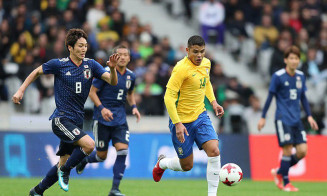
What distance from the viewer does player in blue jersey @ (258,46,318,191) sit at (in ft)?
44.5

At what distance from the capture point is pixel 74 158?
1065 centimetres

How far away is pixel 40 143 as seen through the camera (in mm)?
16609

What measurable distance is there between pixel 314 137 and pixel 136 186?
502cm

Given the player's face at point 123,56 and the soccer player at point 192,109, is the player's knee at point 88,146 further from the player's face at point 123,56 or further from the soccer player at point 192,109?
the player's face at point 123,56

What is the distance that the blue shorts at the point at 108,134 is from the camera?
1243cm

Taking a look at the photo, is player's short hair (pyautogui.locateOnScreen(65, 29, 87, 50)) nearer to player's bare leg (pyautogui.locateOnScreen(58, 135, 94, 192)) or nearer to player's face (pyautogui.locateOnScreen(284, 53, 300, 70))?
player's bare leg (pyautogui.locateOnScreen(58, 135, 94, 192))

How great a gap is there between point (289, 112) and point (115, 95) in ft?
11.1

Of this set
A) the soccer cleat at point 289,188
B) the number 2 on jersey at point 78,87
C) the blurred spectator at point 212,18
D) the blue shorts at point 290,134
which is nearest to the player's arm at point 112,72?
the number 2 on jersey at point 78,87

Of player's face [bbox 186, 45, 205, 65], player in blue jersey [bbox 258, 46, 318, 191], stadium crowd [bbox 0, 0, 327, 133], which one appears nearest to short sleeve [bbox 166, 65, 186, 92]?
player's face [bbox 186, 45, 205, 65]

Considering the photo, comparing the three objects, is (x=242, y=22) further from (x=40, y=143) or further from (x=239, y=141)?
(x=40, y=143)

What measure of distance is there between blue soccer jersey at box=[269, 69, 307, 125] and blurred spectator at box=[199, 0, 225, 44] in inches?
315

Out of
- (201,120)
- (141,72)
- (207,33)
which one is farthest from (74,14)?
(201,120)

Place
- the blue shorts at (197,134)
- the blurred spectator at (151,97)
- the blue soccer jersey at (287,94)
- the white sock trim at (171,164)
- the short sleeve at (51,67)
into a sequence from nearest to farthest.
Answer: the blue shorts at (197,134) → the short sleeve at (51,67) → the white sock trim at (171,164) → the blue soccer jersey at (287,94) → the blurred spectator at (151,97)

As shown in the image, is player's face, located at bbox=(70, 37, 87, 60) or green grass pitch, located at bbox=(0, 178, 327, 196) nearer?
player's face, located at bbox=(70, 37, 87, 60)
